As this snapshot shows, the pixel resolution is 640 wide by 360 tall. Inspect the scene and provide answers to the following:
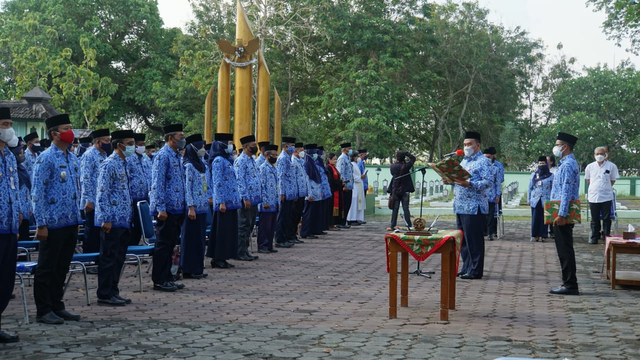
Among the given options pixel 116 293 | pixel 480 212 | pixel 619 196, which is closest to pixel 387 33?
pixel 619 196

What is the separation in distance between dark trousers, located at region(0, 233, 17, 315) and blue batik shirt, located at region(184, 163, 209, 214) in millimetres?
3491

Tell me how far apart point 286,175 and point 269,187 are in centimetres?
152

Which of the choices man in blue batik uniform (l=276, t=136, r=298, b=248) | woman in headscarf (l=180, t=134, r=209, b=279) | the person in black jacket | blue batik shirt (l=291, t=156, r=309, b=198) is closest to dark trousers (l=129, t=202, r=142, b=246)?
woman in headscarf (l=180, t=134, r=209, b=279)

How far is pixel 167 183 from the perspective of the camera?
967cm

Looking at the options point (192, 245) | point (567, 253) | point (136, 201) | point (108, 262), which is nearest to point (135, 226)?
point (136, 201)

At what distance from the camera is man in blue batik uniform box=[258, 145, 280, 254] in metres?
13.9

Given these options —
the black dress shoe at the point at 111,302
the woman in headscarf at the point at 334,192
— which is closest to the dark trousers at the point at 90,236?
the black dress shoe at the point at 111,302

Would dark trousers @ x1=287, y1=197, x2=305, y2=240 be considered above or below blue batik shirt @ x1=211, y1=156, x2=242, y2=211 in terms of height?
below

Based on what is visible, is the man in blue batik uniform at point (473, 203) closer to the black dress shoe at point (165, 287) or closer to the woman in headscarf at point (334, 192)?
the black dress shoe at point (165, 287)

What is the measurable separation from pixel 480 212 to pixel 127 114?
3654cm

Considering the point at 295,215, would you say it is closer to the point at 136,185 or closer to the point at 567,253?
the point at 136,185

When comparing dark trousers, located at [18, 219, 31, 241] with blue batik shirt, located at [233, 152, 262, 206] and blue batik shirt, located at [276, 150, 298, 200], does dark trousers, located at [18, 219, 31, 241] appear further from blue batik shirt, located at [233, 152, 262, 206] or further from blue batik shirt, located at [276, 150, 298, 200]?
blue batik shirt, located at [276, 150, 298, 200]

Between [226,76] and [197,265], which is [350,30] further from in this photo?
[197,265]

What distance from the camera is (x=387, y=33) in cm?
3781
